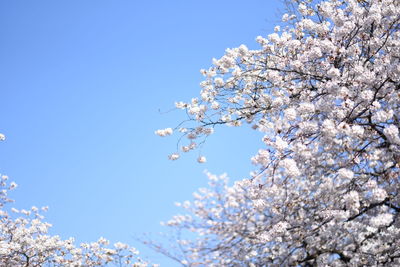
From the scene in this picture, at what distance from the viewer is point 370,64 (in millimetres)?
6359

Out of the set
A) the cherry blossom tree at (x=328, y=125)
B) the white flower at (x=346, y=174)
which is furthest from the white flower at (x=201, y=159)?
the white flower at (x=346, y=174)

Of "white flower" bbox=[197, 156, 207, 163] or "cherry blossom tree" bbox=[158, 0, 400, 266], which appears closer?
"cherry blossom tree" bbox=[158, 0, 400, 266]

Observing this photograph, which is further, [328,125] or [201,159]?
[201,159]

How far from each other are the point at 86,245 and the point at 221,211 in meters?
5.21

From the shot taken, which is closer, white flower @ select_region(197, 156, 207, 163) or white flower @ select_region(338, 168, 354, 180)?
white flower @ select_region(338, 168, 354, 180)

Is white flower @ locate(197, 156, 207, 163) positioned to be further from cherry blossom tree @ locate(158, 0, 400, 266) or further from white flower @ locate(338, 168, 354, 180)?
white flower @ locate(338, 168, 354, 180)

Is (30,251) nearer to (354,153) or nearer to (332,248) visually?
(332,248)

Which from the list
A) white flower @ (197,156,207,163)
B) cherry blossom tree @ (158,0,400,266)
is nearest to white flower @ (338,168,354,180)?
cherry blossom tree @ (158,0,400,266)

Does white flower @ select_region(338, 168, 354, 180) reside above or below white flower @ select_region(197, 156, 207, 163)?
below

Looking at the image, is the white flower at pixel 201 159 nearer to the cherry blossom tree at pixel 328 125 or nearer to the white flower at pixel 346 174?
the cherry blossom tree at pixel 328 125

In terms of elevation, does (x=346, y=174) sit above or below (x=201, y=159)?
below

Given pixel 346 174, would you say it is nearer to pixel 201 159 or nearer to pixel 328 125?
pixel 328 125

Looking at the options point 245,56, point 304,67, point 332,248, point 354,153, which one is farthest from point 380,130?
point 245,56

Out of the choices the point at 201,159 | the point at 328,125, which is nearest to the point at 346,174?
the point at 328,125
